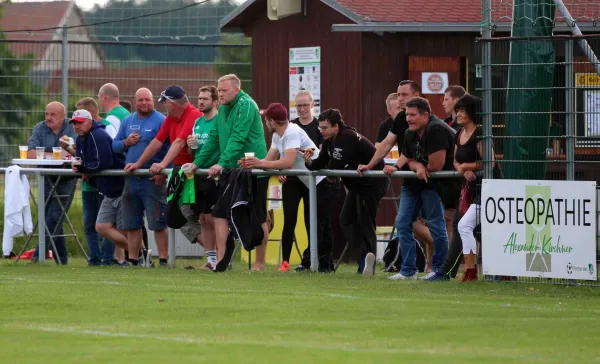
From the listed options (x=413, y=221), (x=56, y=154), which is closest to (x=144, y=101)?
(x=56, y=154)

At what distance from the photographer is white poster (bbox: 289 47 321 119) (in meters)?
20.4

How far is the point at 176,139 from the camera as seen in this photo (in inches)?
630

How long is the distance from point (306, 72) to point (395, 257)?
17.1 feet

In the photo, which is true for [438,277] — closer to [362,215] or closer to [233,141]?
[362,215]

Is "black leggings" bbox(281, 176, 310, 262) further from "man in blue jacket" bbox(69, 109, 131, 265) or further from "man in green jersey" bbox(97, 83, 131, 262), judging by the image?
"man in green jersey" bbox(97, 83, 131, 262)

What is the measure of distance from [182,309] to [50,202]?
7.30m

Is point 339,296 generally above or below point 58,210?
below

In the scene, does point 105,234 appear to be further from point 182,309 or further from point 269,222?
point 182,309

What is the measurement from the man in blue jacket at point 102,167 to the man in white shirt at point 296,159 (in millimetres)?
2184

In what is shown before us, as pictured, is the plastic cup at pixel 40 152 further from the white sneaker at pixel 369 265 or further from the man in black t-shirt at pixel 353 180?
the white sneaker at pixel 369 265

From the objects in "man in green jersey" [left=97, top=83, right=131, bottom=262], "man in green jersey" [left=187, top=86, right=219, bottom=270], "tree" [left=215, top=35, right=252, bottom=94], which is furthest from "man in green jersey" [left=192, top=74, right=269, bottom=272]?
"tree" [left=215, top=35, right=252, bottom=94]

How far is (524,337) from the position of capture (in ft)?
29.2

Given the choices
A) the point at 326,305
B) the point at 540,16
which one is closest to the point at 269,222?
the point at 540,16

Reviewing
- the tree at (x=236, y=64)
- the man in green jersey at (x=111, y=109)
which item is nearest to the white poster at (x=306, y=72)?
the tree at (x=236, y=64)
